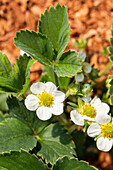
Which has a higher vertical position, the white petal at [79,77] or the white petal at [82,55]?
the white petal at [82,55]

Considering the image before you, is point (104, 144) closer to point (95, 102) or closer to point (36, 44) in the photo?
point (95, 102)

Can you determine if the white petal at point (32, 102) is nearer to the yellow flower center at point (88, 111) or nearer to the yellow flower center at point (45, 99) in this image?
the yellow flower center at point (45, 99)

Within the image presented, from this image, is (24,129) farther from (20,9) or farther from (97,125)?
(20,9)

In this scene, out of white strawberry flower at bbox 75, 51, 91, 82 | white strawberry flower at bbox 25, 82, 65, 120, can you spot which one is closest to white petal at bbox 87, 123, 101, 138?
white strawberry flower at bbox 25, 82, 65, 120

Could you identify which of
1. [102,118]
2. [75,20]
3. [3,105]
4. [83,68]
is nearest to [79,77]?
[83,68]

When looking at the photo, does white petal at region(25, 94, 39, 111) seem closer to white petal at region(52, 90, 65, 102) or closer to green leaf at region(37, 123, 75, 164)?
white petal at region(52, 90, 65, 102)

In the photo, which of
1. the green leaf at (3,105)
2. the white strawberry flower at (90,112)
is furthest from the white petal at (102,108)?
the green leaf at (3,105)
